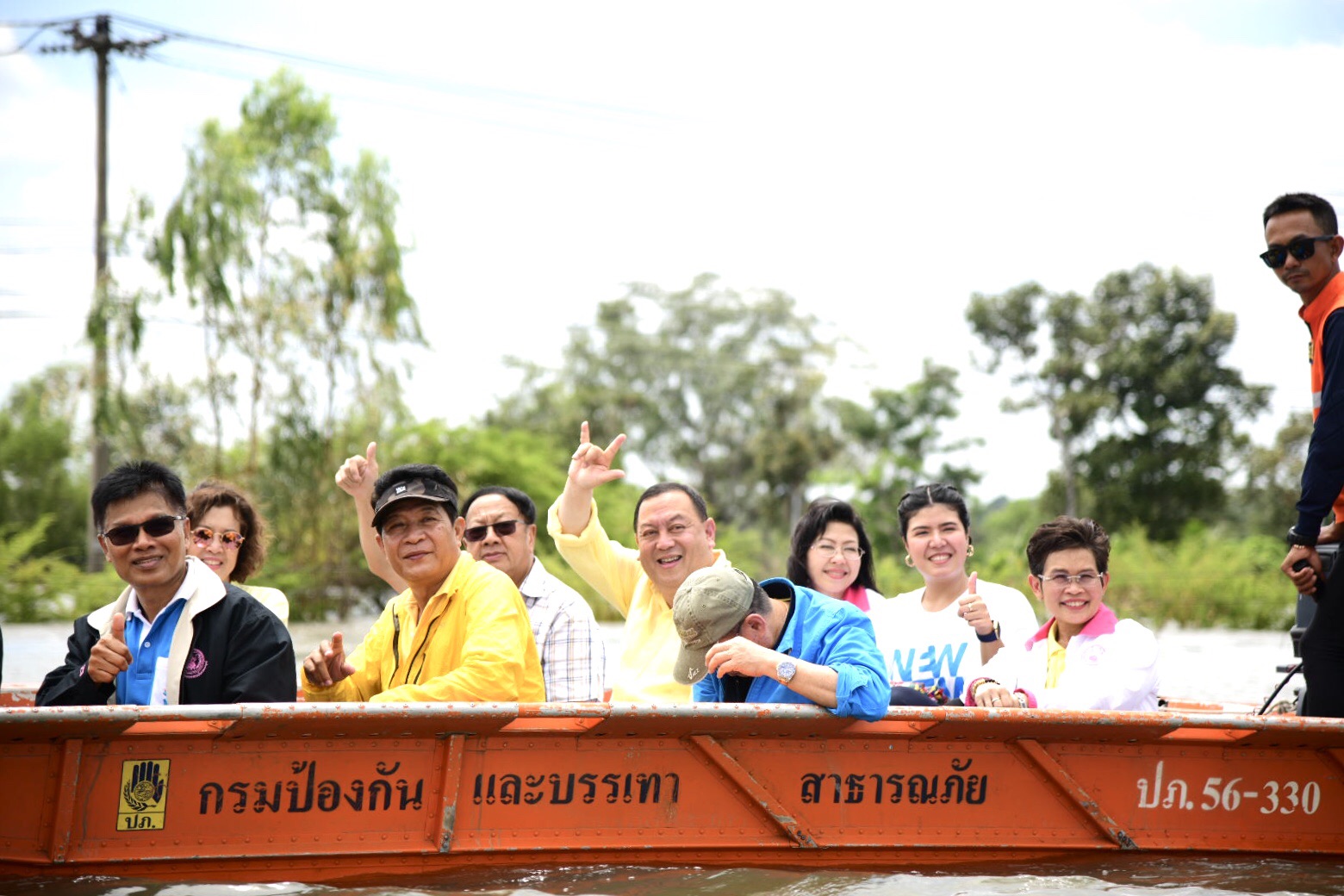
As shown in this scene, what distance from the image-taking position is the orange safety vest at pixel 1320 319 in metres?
4.56

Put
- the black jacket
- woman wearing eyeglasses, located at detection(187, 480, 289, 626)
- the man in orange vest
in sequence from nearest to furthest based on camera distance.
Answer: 1. the black jacket
2. the man in orange vest
3. woman wearing eyeglasses, located at detection(187, 480, 289, 626)

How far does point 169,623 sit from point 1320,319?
162 inches

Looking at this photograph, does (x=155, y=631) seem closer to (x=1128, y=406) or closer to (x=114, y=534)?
(x=114, y=534)

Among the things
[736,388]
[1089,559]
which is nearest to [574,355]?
[736,388]

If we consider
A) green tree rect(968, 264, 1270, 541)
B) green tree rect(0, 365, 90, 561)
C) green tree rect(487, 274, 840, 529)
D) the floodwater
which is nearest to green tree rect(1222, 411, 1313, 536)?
green tree rect(968, 264, 1270, 541)

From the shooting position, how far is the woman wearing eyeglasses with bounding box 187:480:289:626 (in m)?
5.30

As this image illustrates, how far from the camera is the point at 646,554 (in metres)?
4.91

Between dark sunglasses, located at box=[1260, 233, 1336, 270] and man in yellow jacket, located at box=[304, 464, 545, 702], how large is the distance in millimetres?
3005

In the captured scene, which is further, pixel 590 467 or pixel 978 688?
pixel 590 467

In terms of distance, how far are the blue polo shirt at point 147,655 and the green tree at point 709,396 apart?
2770cm

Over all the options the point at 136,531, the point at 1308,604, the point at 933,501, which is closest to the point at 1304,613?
the point at 1308,604

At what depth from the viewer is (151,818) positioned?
13.0ft

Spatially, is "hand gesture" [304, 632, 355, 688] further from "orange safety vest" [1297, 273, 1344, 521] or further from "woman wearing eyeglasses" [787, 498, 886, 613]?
"orange safety vest" [1297, 273, 1344, 521]

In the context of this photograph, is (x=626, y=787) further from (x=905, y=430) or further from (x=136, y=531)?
(x=905, y=430)
